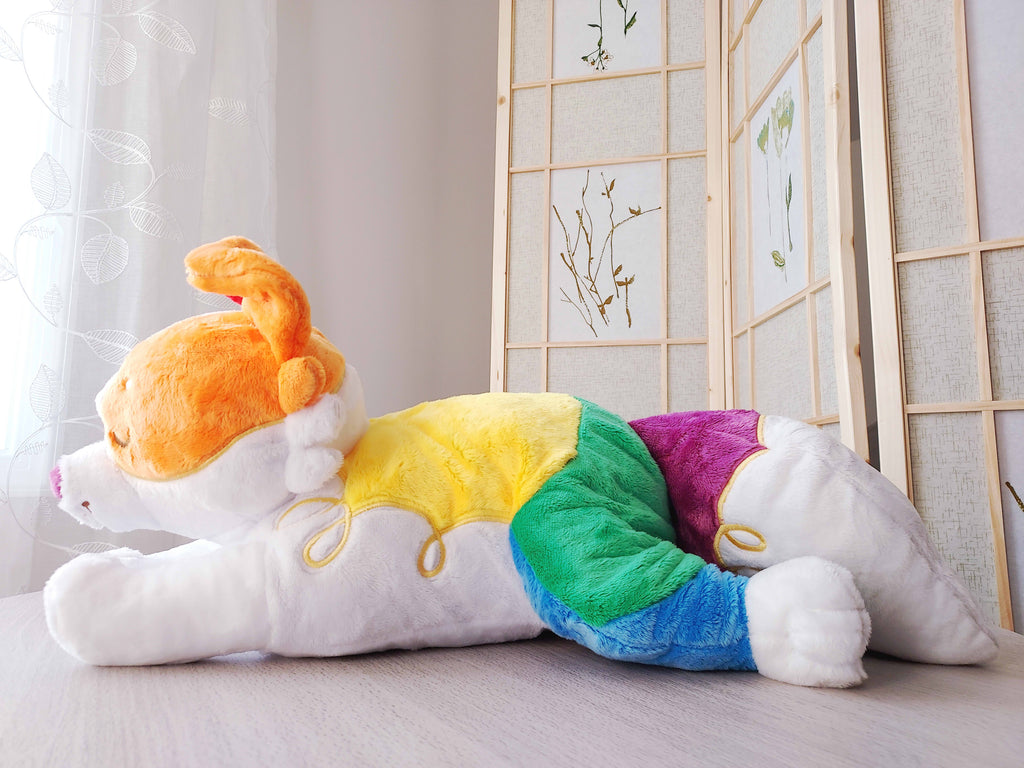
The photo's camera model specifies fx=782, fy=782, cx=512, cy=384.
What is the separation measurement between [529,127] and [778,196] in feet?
2.67

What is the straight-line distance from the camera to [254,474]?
0.64m

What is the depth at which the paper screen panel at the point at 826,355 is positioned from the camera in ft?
4.75

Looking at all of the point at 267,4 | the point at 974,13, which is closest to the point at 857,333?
the point at 974,13

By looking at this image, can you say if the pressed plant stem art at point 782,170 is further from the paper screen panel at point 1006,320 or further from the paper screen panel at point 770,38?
the paper screen panel at point 1006,320

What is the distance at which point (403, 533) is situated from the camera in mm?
659

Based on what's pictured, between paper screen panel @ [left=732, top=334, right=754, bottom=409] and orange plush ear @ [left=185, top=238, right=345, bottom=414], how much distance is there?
141 cm

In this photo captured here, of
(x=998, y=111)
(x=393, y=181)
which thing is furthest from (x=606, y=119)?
(x=998, y=111)

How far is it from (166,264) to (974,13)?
164 cm

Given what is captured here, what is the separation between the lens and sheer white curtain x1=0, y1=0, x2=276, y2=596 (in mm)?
1530

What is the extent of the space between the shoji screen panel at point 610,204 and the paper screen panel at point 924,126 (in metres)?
0.79

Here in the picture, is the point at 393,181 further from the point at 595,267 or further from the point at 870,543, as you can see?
the point at 870,543

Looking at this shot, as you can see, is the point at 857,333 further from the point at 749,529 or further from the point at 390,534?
the point at 390,534

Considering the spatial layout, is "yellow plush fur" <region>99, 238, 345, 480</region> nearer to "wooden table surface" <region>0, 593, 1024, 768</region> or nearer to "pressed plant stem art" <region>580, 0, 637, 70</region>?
"wooden table surface" <region>0, 593, 1024, 768</region>

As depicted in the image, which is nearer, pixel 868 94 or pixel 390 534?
pixel 390 534
